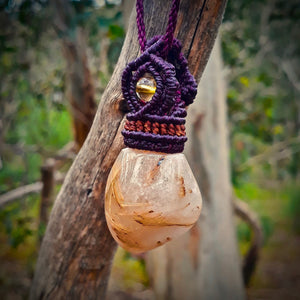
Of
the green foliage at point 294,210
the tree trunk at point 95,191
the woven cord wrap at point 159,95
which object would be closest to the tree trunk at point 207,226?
the tree trunk at point 95,191

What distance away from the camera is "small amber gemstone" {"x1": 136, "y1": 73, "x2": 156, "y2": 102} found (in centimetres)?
60

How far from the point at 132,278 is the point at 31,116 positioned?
1689 mm

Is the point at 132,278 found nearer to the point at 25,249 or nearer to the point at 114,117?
the point at 25,249

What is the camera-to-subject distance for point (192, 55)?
2.26ft

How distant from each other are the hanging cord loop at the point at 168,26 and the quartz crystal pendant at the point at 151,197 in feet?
0.72

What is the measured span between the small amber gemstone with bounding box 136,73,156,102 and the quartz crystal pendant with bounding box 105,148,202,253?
4.3 inches

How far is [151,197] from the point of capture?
0.58 metres

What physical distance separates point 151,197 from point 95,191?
0.24 m

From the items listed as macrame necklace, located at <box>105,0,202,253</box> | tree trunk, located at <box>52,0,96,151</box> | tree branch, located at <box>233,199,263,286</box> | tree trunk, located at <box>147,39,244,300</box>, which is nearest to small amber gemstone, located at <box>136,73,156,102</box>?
macrame necklace, located at <box>105,0,202,253</box>

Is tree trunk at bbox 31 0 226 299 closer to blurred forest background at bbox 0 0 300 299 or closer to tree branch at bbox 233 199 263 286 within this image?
blurred forest background at bbox 0 0 300 299

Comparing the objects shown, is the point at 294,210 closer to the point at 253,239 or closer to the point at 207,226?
the point at 253,239

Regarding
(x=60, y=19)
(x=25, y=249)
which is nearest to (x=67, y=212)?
(x=60, y=19)

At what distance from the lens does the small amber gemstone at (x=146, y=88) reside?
0.60m

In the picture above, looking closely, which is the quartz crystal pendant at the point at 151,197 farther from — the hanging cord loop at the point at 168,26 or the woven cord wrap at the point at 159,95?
the hanging cord loop at the point at 168,26
